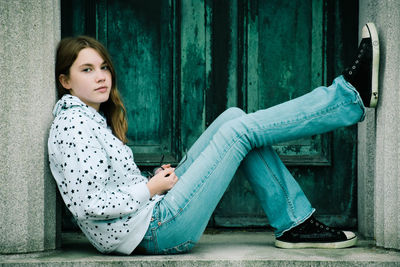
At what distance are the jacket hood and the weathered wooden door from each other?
0.83 m

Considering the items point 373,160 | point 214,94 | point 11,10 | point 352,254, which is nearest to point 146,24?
point 214,94

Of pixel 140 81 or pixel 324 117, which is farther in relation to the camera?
pixel 140 81

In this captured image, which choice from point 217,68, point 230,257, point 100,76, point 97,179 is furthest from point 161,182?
point 217,68

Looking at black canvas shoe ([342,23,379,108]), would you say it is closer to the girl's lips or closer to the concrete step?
the concrete step

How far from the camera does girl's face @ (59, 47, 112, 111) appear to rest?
8.41 ft

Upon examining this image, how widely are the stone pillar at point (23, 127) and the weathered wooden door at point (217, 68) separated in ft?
2.50

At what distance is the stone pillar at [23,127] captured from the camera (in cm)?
255

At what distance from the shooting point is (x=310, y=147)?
3.34 meters

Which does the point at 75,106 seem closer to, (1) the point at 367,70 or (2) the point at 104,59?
(2) the point at 104,59

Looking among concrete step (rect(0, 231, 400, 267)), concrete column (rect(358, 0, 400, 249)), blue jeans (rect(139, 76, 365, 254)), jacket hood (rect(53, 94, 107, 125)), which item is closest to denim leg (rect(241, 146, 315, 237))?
blue jeans (rect(139, 76, 365, 254))

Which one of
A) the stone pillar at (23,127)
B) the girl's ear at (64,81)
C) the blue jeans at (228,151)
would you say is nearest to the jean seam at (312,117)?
the blue jeans at (228,151)

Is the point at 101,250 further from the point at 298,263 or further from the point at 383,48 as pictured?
the point at 383,48

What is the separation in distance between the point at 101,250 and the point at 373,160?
1.65 metres

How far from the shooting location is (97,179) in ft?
7.48
